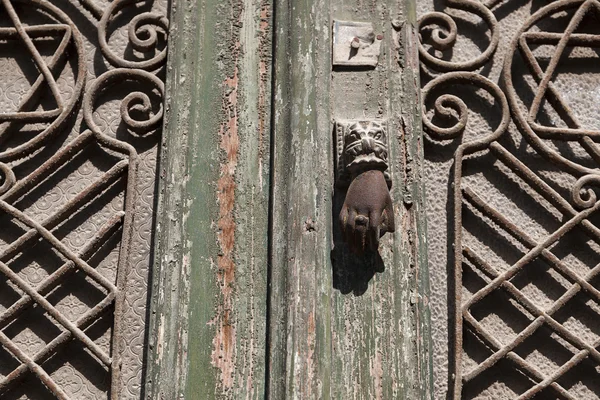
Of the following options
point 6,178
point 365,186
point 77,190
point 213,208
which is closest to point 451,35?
point 365,186

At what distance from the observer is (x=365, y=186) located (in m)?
1.79

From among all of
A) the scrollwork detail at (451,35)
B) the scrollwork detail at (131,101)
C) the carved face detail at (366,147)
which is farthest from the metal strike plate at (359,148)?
the scrollwork detail at (131,101)

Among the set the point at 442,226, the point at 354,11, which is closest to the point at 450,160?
the point at 442,226

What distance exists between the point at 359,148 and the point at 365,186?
0.09 metres

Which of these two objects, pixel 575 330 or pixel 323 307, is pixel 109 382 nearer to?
pixel 323 307

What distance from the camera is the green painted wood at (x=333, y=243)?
1.79m

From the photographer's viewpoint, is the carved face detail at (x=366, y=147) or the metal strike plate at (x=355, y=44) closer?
the carved face detail at (x=366, y=147)

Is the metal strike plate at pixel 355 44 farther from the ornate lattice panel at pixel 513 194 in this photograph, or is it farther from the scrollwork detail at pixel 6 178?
the scrollwork detail at pixel 6 178

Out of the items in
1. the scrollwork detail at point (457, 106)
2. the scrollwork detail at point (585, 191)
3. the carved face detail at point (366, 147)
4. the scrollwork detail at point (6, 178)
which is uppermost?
the carved face detail at point (366, 147)

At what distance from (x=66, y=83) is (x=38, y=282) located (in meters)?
0.48

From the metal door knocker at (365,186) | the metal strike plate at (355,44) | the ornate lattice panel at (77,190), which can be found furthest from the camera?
the metal strike plate at (355,44)

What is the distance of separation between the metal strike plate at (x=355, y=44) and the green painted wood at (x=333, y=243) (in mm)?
18

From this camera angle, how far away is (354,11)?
6.92ft

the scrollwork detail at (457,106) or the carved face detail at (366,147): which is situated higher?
the carved face detail at (366,147)
